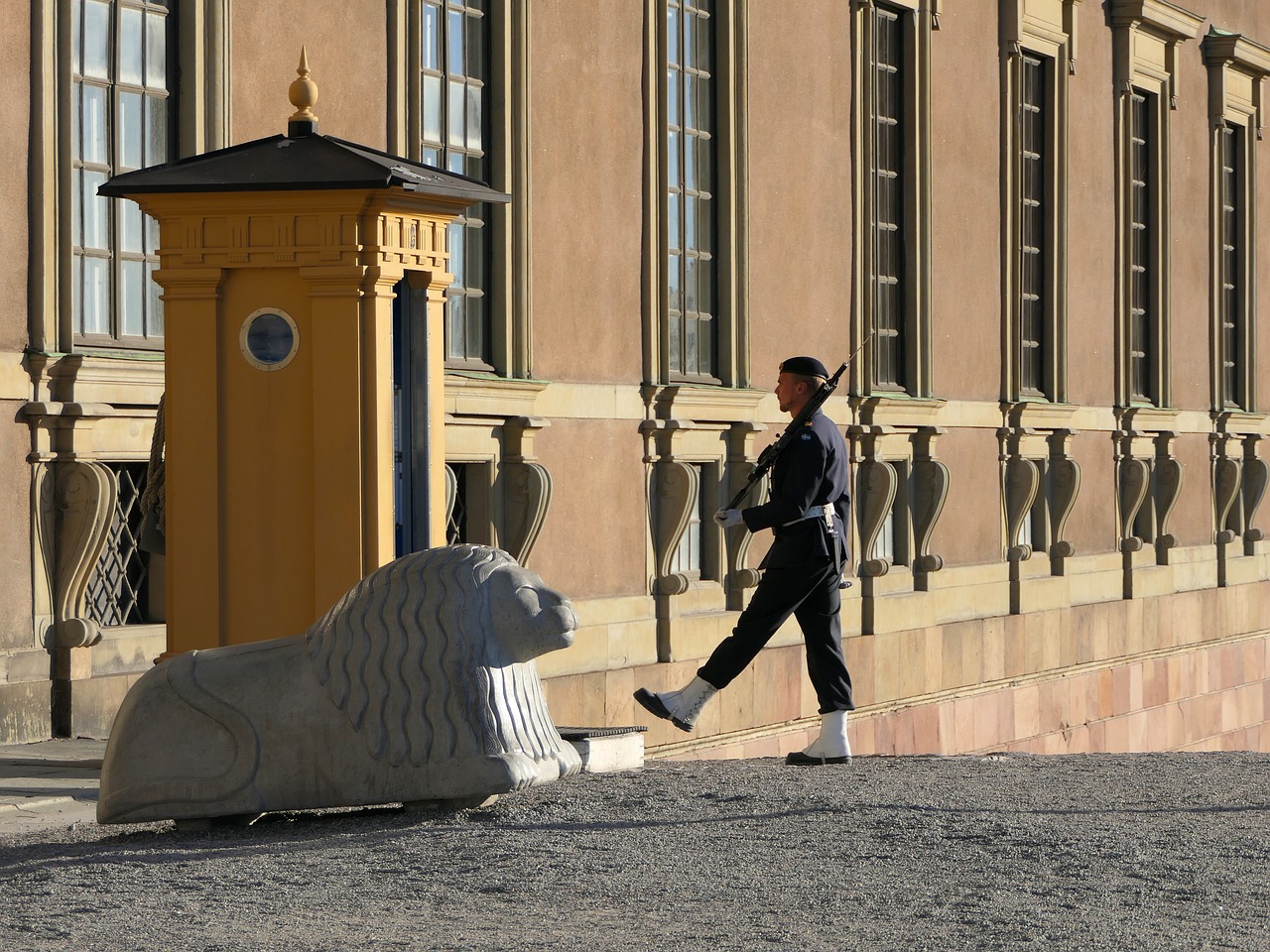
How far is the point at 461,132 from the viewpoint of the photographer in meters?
16.1

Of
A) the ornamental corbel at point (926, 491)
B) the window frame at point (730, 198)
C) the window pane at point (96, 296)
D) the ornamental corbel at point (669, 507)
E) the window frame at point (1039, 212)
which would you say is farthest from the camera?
the window frame at point (1039, 212)

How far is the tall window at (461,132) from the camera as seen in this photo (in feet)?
51.8

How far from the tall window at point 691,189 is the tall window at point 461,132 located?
7.33 feet

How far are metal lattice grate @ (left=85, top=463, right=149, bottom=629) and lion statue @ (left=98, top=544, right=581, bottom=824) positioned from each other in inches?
164

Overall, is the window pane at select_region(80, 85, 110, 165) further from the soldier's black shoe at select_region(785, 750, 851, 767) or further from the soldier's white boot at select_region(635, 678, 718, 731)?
the soldier's black shoe at select_region(785, 750, 851, 767)

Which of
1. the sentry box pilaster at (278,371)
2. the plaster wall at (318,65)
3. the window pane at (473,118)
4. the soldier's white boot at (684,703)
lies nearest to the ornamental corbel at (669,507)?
the window pane at (473,118)

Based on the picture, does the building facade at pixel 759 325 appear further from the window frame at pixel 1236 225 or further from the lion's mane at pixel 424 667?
the lion's mane at pixel 424 667

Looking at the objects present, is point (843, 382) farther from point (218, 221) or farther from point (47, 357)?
point (218, 221)

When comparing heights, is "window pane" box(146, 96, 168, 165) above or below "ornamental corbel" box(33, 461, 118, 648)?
above

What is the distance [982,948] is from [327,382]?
441cm

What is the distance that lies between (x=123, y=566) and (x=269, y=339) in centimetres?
315

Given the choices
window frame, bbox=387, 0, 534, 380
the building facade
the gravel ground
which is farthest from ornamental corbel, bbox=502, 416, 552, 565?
the gravel ground

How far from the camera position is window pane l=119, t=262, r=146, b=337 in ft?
42.3

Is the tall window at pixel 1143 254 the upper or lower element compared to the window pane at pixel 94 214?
upper
